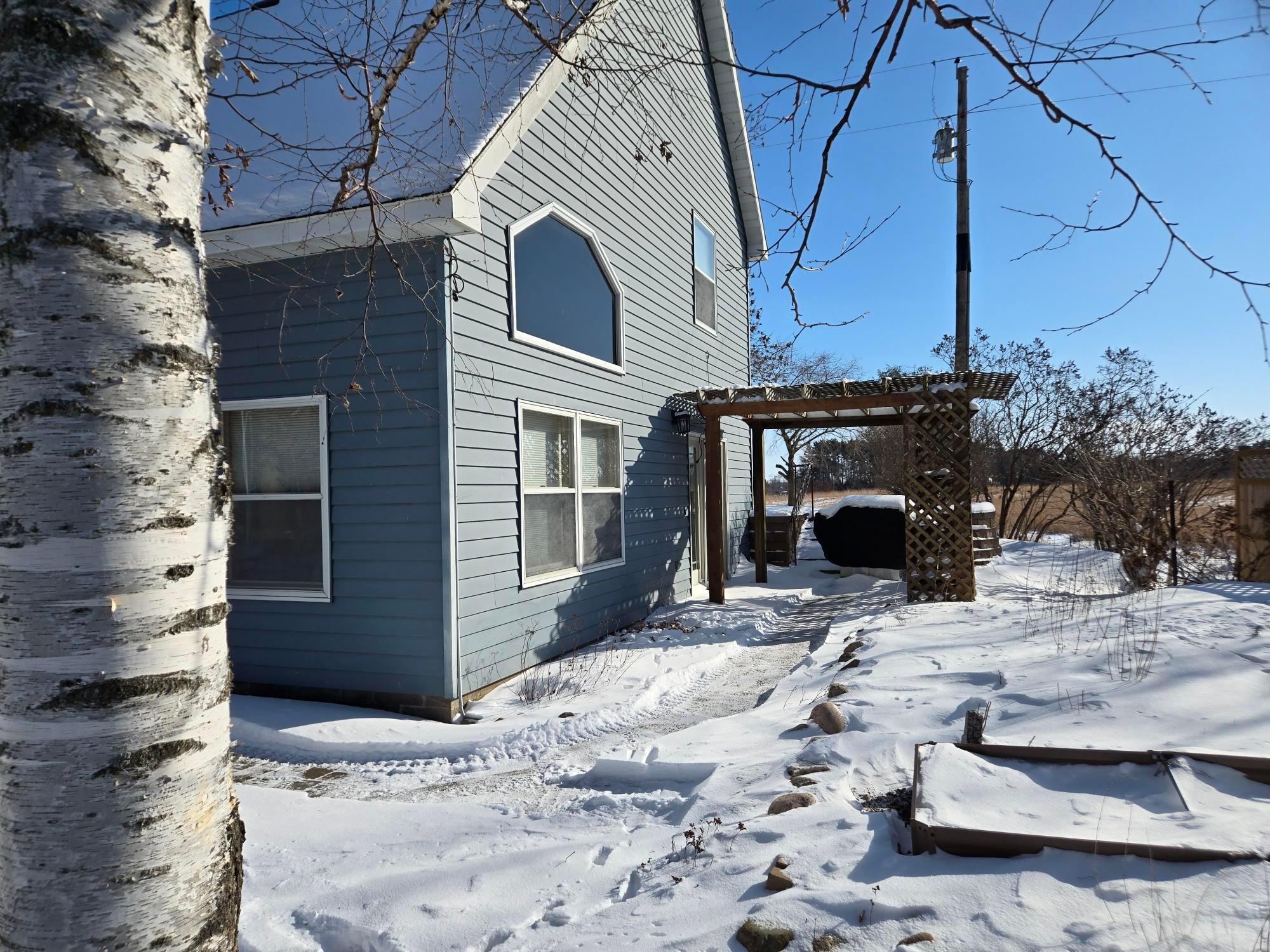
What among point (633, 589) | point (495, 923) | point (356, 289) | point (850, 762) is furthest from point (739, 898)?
point (633, 589)

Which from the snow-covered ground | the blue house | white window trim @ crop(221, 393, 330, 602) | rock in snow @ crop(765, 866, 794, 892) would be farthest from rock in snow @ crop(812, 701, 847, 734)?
white window trim @ crop(221, 393, 330, 602)

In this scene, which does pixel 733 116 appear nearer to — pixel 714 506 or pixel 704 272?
pixel 704 272

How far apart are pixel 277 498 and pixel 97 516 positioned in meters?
4.77

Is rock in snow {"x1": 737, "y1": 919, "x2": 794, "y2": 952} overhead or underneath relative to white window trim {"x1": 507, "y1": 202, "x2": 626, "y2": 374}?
underneath

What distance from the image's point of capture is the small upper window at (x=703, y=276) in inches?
413

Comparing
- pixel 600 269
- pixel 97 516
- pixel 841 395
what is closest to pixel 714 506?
pixel 841 395

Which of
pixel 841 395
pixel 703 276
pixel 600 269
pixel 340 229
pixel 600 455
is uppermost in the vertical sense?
pixel 703 276

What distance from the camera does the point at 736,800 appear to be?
317 cm

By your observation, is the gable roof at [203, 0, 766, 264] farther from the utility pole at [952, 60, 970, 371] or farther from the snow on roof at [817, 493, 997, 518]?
the utility pole at [952, 60, 970, 371]

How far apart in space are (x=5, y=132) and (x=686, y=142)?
9.90 meters

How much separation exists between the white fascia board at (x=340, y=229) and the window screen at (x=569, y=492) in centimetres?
168

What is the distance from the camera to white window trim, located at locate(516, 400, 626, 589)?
233 inches

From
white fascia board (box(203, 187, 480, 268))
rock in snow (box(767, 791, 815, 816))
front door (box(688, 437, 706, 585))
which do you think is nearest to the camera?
rock in snow (box(767, 791, 815, 816))

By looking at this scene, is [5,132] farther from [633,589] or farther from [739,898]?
[633,589]
